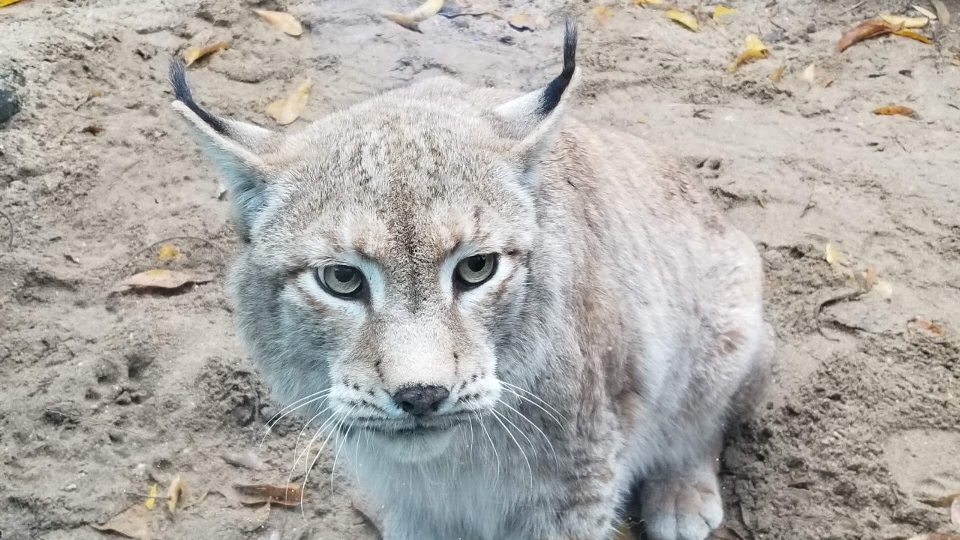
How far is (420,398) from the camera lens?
2557 millimetres

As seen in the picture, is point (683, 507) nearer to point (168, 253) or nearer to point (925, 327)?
point (925, 327)

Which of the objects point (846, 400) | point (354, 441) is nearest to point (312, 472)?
point (354, 441)

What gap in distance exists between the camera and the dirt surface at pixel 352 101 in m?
4.21

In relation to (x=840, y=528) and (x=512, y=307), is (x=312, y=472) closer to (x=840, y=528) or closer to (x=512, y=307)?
(x=512, y=307)

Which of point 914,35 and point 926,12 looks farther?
point 926,12

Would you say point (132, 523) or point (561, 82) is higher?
point (561, 82)

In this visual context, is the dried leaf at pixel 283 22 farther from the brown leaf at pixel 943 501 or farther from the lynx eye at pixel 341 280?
the brown leaf at pixel 943 501

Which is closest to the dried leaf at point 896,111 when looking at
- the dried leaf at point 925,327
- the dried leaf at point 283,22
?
the dried leaf at point 925,327

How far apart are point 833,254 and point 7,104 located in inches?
192

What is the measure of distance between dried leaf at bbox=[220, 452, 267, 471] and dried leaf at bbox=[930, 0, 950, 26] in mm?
5715

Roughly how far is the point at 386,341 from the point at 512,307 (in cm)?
47

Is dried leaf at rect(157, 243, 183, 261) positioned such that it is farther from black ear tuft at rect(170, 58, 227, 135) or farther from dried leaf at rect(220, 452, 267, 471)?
black ear tuft at rect(170, 58, 227, 135)

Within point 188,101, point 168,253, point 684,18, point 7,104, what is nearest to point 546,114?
point 188,101

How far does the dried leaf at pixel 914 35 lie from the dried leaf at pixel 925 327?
2.89 meters
